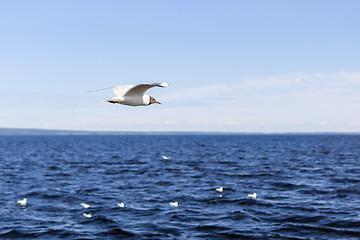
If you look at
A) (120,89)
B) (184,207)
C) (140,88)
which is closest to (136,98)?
(140,88)

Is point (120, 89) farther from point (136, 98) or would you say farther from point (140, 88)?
point (140, 88)

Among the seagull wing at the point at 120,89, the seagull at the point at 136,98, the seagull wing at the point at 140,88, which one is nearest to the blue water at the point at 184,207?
the seagull wing at the point at 120,89

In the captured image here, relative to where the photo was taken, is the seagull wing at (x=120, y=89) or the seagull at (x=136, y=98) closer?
the seagull at (x=136, y=98)

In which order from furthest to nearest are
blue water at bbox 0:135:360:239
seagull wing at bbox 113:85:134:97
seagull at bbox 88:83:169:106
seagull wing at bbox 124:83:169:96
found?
1. blue water at bbox 0:135:360:239
2. seagull wing at bbox 113:85:134:97
3. seagull at bbox 88:83:169:106
4. seagull wing at bbox 124:83:169:96

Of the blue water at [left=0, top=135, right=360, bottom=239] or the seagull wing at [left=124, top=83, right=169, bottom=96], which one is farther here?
the blue water at [left=0, top=135, right=360, bottom=239]

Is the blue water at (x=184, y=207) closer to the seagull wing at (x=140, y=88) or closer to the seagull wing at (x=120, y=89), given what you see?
the seagull wing at (x=120, y=89)

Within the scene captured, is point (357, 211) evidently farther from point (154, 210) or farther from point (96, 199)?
point (96, 199)

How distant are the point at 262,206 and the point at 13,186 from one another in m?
27.5

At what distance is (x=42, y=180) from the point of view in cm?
4391

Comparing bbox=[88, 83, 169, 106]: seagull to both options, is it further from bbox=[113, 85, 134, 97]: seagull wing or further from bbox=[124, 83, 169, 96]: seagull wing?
bbox=[113, 85, 134, 97]: seagull wing

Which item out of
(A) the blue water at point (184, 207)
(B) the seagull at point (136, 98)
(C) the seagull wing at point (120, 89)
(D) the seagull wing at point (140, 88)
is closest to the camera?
(D) the seagull wing at point (140, 88)

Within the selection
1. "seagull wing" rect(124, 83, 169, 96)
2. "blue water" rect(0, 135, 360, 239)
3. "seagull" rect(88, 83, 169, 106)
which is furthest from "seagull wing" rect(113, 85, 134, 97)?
"blue water" rect(0, 135, 360, 239)

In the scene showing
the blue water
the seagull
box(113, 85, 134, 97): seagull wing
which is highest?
box(113, 85, 134, 97): seagull wing

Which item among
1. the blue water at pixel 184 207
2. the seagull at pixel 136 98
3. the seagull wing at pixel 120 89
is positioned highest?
the seagull wing at pixel 120 89
